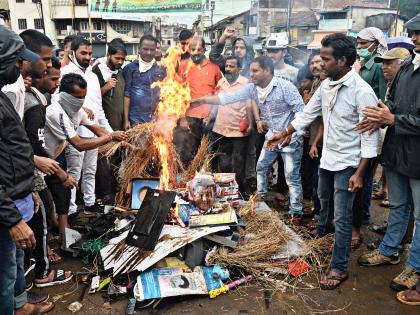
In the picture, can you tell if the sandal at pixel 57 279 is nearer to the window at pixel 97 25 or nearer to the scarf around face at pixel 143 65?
the scarf around face at pixel 143 65

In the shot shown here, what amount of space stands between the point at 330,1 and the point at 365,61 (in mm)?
31859

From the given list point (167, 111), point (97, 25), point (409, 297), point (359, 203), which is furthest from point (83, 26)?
point (409, 297)

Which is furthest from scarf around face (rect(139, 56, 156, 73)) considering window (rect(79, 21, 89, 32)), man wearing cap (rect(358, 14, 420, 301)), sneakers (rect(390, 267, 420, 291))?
window (rect(79, 21, 89, 32))

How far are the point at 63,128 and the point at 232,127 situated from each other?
116 inches

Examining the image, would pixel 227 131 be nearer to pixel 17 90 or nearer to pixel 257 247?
pixel 257 247

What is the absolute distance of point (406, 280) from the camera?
3803mm

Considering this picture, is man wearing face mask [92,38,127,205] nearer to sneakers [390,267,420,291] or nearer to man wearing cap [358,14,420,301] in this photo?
man wearing cap [358,14,420,301]

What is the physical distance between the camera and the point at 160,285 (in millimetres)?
3646

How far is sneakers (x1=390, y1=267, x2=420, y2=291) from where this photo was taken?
3779mm

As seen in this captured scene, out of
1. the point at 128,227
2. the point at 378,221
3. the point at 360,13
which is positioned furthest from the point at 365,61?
the point at 360,13

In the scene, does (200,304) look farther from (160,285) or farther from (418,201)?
(418,201)

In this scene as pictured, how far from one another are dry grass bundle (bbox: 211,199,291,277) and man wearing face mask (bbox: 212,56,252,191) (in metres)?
1.71

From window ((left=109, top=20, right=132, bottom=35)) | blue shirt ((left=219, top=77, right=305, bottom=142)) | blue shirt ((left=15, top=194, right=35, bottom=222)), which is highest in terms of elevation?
→ window ((left=109, top=20, right=132, bottom=35))

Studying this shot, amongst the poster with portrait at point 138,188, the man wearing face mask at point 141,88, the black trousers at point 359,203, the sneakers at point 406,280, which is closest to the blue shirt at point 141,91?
the man wearing face mask at point 141,88
